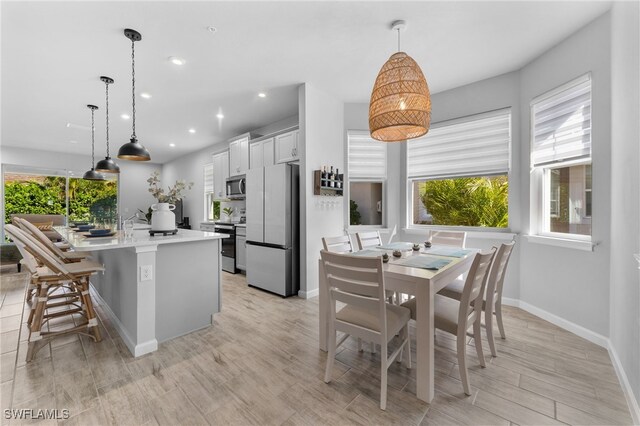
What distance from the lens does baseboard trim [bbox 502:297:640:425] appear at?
64.1 inches

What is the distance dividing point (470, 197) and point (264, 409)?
142 inches

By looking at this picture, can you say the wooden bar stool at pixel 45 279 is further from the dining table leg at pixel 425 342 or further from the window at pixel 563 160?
the window at pixel 563 160

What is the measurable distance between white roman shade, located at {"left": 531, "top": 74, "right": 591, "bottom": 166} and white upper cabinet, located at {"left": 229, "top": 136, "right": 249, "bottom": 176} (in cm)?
444

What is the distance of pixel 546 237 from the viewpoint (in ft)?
9.68

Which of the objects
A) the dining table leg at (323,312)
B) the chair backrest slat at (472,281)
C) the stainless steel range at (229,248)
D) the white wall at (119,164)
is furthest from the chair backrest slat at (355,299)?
the white wall at (119,164)

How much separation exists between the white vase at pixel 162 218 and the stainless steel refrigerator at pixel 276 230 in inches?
56.3

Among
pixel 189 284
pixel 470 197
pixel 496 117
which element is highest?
pixel 496 117

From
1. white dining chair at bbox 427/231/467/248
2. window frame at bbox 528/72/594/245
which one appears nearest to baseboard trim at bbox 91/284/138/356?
white dining chair at bbox 427/231/467/248

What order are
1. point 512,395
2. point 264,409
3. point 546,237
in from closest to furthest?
point 264,409 < point 512,395 < point 546,237

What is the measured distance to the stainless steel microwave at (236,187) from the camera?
207 inches

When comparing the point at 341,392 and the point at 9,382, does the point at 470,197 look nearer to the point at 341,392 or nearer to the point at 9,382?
the point at 341,392

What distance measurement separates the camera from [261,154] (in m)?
4.85

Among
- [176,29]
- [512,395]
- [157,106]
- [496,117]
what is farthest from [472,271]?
[157,106]

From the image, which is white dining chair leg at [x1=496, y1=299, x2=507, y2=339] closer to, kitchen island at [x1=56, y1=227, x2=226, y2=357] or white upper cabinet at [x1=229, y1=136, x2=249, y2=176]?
kitchen island at [x1=56, y1=227, x2=226, y2=357]
